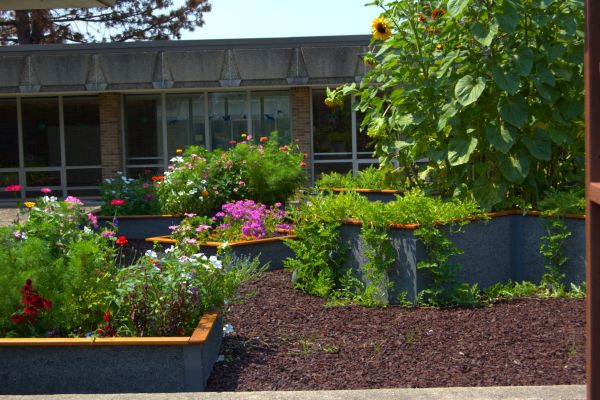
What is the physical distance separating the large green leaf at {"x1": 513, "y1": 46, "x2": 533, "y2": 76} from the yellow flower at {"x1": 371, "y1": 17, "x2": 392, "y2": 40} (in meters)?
1.70

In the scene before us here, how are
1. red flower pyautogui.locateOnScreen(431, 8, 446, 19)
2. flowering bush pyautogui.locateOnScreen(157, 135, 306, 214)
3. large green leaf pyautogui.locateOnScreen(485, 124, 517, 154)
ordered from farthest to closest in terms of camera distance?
flowering bush pyautogui.locateOnScreen(157, 135, 306, 214) < red flower pyautogui.locateOnScreen(431, 8, 446, 19) < large green leaf pyautogui.locateOnScreen(485, 124, 517, 154)

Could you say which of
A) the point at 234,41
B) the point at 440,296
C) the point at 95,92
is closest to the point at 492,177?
the point at 440,296

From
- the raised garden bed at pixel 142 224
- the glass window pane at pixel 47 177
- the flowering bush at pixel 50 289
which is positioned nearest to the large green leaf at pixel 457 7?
the flowering bush at pixel 50 289

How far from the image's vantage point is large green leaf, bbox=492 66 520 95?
266 inches

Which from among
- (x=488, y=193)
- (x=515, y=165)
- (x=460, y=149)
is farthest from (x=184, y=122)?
(x=515, y=165)

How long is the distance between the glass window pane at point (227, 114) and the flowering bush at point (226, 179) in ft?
22.9

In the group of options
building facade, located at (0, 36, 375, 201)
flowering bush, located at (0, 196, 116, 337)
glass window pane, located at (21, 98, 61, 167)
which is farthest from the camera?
glass window pane, located at (21, 98, 61, 167)

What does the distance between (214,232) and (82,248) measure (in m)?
3.77

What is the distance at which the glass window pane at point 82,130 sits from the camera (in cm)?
2019

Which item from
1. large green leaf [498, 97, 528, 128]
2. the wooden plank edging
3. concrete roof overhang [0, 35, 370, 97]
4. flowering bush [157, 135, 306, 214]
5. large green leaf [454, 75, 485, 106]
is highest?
concrete roof overhang [0, 35, 370, 97]

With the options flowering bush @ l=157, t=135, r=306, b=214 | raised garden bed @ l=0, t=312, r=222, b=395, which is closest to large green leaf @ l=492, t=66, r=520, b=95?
raised garden bed @ l=0, t=312, r=222, b=395

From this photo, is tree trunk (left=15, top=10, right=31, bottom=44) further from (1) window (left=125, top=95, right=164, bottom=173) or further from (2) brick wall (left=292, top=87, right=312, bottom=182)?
(2) brick wall (left=292, top=87, right=312, bottom=182)

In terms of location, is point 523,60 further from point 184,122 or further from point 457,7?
point 184,122

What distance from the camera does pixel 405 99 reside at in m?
7.77
